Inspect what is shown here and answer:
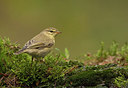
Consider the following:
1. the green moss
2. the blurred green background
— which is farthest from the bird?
the blurred green background

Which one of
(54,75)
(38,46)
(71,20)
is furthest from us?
(71,20)

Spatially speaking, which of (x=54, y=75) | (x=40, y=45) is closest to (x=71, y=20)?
(x=40, y=45)

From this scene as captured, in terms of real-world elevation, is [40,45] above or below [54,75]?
above

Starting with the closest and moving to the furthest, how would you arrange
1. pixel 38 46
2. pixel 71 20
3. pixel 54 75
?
1. pixel 54 75
2. pixel 38 46
3. pixel 71 20

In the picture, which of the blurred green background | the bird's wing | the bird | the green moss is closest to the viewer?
the green moss

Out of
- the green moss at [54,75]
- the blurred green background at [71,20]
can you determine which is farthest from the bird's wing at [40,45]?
the blurred green background at [71,20]

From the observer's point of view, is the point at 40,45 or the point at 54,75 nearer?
the point at 54,75

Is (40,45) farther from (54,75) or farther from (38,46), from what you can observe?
(54,75)

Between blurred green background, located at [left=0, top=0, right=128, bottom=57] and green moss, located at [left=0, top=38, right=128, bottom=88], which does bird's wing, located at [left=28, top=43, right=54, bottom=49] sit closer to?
green moss, located at [left=0, top=38, right=128, bottom=88]
